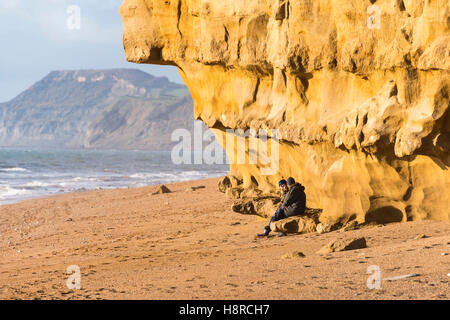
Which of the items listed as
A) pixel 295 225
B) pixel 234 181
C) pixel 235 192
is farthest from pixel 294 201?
pixel 234 181

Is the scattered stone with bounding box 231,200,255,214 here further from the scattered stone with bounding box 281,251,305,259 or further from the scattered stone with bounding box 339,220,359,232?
the scattered stone with bounding box 281,251,305,259

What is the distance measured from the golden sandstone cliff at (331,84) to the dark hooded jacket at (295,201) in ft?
1.55

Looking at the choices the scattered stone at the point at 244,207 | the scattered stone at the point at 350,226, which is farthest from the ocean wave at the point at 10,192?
the scattered stone at the point at 350,226

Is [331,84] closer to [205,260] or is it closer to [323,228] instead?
[323,228]

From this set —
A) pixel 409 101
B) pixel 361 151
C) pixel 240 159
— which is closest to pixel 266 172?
pixel 240 159

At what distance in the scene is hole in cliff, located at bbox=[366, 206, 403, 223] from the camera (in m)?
10.0

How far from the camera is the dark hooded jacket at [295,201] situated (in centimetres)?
1058

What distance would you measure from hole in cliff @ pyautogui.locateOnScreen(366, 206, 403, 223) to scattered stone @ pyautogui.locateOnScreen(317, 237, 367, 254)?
6.58 feet

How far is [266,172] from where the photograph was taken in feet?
42.9

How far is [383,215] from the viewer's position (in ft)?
33.2

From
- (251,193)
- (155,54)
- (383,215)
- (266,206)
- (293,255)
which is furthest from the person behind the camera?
(155,54)

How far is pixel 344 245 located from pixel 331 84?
3543 millimetres

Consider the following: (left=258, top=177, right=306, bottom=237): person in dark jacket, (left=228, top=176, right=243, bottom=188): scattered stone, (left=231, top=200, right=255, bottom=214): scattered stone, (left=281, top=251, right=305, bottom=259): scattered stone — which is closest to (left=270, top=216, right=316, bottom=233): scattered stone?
(left=258, top=177, right=306, bottom=237): person in dark jacket

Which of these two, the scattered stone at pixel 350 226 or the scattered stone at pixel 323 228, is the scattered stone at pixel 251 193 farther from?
the scattered stone at pixel 350 226
